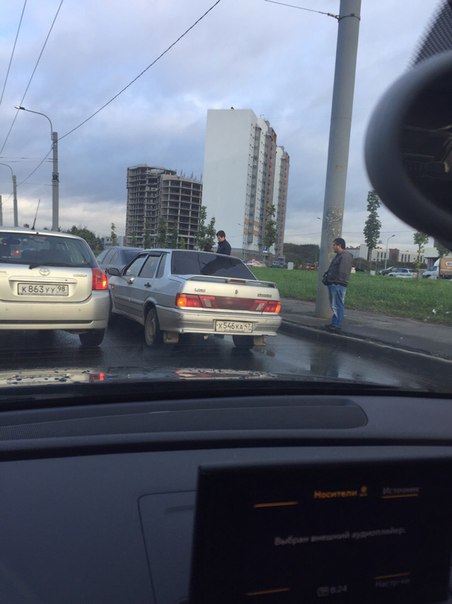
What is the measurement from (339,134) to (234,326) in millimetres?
5817

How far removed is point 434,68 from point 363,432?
1420mm

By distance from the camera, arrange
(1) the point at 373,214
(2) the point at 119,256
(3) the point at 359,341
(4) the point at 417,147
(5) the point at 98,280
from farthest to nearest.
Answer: (2) the point at 119,256 < (3) the point at 359,341 < (5) the point at 98,280 < (1) the point at 373,214 < (4) the point at 417,147

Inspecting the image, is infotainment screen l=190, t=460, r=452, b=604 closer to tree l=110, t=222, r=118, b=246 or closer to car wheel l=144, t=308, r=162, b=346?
car wheel l=144, t=308, r=162, b=346

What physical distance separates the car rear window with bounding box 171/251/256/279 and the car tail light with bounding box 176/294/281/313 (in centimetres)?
74

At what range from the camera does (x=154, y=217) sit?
49.5 meters

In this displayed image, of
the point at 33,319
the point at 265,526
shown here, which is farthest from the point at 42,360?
the point at 265,526

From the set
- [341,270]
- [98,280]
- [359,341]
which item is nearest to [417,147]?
[98,280]

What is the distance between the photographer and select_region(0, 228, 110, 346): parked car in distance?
6914 mm

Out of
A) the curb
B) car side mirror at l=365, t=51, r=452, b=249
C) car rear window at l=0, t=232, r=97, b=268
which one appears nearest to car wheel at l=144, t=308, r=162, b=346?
car rear window at l=0, t=232, r=97, b=268

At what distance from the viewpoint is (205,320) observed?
7.71m

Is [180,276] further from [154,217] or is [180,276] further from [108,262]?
[154,217]

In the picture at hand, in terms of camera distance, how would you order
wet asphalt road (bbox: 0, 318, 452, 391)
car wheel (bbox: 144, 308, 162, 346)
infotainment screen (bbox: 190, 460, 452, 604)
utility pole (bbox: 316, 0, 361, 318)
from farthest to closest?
utility pole (bbox: 316, 0, 361, 318) → car wheel (bbox: 144, 308, 162, 346) → wet asphalt road (bbox: 0, 318, 452, 391) → infotainment screen (bbox: 190, 460, 452, 604)

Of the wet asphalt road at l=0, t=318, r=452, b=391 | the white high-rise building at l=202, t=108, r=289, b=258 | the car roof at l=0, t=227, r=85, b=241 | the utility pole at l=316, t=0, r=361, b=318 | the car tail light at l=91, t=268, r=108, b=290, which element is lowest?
the wet asphalt road at l=0, t=318, r=452, b=391

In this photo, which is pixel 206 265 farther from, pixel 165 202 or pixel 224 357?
pixel 165 202
